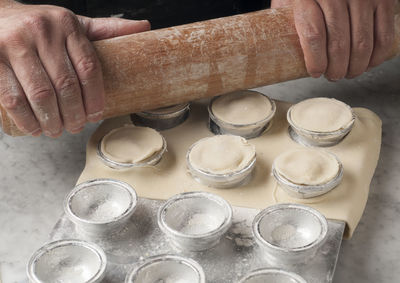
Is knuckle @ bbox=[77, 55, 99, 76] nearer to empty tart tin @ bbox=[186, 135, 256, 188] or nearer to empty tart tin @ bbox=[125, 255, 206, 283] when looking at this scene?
empty tart tin @ bbox=[186, 135, 256, 188]

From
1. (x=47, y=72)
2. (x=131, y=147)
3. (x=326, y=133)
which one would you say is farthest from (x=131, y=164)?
(x=326, y=133)

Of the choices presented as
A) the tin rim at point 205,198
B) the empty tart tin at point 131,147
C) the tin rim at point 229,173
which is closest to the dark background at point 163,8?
the empty tart tin at point 131,147

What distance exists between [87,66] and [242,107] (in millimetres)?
498

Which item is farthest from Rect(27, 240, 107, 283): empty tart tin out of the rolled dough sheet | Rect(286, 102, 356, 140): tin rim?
Rect(286, 102, 356, 140): tin rim

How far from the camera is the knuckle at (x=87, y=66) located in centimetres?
152

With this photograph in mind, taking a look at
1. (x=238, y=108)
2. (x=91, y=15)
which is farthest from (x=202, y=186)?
(x=91, y=15)

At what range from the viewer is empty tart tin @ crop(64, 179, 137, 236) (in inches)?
55.1

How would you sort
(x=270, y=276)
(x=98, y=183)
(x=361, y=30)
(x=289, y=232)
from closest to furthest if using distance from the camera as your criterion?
1. (x=270, y=276)
2. (x=289, y=232)
3. (x=98, y=183)
4. (x=361, y=30)

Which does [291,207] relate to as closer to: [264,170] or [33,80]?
[264,170]

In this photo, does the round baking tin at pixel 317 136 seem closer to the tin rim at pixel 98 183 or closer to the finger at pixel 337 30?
the finger at pixel 337 30

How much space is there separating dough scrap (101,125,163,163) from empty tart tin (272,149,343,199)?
1.15 feet

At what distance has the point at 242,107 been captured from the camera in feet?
5.83

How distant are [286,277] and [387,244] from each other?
0.37 metres

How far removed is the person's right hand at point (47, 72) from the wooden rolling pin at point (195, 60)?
0.27 ft
